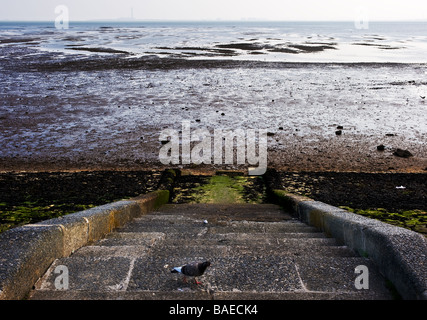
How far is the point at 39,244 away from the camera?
9.79 ft

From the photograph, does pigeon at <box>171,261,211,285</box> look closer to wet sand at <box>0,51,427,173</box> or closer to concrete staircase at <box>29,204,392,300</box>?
concrete staircase at <box>29,204,392,300</box>

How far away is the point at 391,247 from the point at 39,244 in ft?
8.68

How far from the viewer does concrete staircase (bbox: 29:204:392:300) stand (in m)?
2.55

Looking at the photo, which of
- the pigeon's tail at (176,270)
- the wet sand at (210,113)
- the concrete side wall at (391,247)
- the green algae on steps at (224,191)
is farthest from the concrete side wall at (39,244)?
the wet sand at (210,113)

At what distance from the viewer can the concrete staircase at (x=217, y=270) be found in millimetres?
2549

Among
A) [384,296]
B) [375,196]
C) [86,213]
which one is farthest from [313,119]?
[384,296]

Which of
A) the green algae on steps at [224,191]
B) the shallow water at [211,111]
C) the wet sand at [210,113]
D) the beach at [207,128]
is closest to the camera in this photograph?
the beach at [207,128]

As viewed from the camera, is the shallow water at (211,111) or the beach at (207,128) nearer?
the beach at (207,128)

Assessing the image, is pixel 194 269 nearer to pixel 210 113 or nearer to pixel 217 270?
pixel 217 270

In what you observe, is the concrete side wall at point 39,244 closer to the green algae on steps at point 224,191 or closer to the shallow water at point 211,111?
the green algae on steps at point 224,191

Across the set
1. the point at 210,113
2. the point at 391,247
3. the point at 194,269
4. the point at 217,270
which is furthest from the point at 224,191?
the point at 210,113

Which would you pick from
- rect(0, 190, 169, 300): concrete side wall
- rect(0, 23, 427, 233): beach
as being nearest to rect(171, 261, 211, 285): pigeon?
rect(0, 190, 169, 300): concrete side wall

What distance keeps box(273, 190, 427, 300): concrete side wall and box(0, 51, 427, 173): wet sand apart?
6.14 m

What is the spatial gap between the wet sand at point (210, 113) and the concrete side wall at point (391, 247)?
614 centimetres
